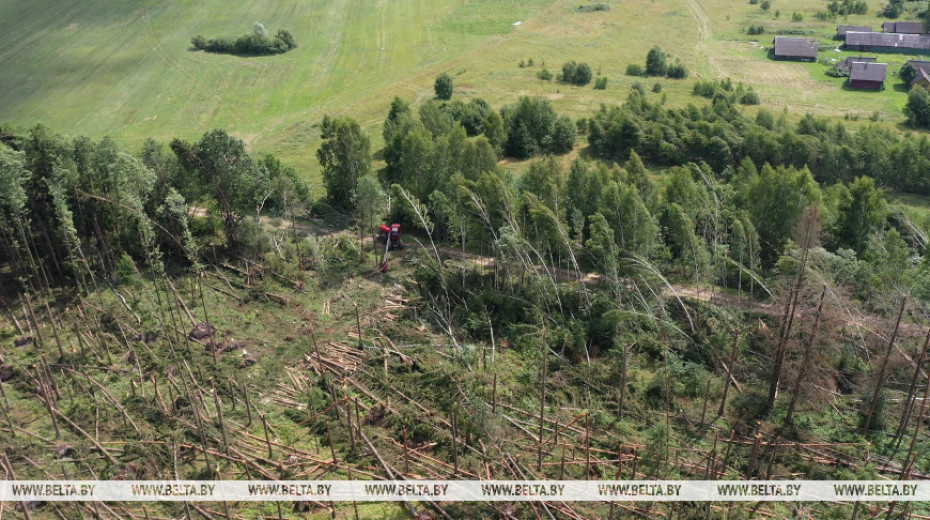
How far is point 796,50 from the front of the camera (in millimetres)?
103062

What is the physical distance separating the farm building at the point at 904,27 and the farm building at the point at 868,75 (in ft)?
98.3

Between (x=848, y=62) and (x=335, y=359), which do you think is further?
(x=848, y=62)

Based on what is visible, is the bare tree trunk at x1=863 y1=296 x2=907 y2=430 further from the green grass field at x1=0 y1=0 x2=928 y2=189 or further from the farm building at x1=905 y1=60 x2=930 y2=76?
the farm building at x1=905 y1=60 x2=930 y2=76

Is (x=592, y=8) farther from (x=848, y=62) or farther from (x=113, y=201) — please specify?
(x=113, y=201)

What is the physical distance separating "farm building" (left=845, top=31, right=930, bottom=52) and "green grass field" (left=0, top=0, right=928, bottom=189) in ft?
18.5

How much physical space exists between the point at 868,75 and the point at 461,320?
7754 centimetres

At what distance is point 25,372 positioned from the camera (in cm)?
3459

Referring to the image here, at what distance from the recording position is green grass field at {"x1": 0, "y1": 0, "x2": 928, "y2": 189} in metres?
79.8

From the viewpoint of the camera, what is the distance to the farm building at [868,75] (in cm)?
8994

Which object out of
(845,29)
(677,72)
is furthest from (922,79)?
(677,72)

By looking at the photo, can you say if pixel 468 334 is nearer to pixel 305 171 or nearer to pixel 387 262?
pixel 387 262

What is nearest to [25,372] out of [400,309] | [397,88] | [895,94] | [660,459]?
[400,309]

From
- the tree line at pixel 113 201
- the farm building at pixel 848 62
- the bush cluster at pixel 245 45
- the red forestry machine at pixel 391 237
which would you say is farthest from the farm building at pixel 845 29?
the tree line at pixel 113 201

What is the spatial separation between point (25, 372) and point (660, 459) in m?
31.3
